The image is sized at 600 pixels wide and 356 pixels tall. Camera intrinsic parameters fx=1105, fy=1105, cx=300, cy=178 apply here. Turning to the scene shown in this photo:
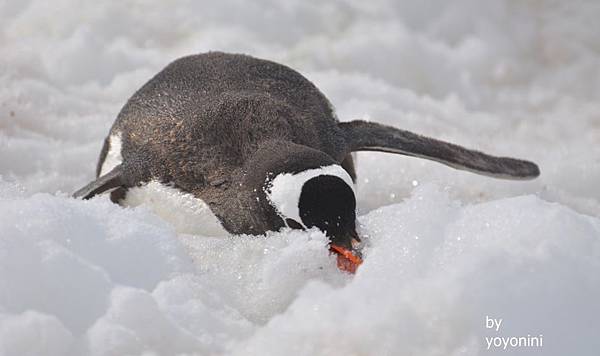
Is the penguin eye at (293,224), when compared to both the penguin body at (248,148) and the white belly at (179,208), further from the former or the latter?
the white belly at (179,208)

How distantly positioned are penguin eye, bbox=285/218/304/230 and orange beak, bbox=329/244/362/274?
0.17 metres

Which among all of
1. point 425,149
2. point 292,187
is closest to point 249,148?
point 292,187

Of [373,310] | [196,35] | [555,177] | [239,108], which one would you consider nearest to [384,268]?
[373,310]

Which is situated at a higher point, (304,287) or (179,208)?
(179,208)

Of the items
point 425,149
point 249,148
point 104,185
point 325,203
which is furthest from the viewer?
point 425,149

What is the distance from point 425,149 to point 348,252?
1377 mm

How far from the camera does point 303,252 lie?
104 inches

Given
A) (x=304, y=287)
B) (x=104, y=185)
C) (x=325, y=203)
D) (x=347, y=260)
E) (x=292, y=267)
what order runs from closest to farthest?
(x=304, y=287) → (x=292, y=267) → (x=347, y=260) → (x=325, y=203) → (x=104, y=185)

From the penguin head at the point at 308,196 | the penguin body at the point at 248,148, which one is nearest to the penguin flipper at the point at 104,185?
the penguin body at the point at 248,148

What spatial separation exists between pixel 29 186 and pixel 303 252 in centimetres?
180

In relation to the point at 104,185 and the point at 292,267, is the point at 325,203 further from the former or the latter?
the point at 104,185

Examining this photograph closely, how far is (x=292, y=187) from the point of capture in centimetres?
292

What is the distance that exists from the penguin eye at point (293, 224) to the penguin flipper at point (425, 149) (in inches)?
38.5

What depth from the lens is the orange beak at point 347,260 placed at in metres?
2.71
